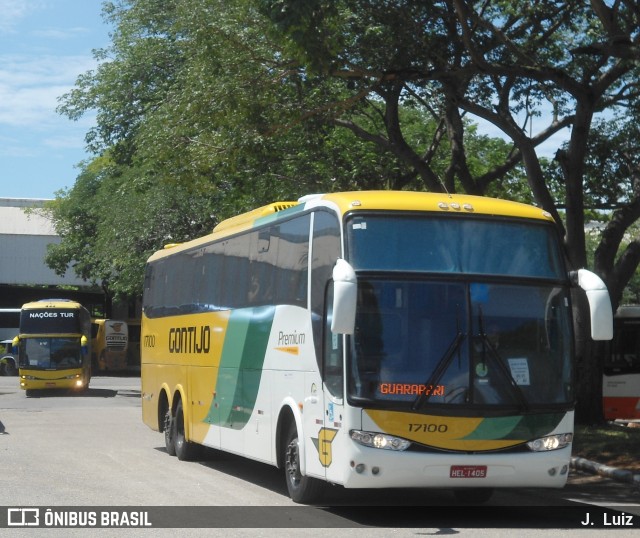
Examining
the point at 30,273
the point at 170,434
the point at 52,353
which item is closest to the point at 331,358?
the point at 170,434

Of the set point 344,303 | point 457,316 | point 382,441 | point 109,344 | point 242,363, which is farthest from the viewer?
point 109,344

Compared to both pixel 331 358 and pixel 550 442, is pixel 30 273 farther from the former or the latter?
pixel 550 442

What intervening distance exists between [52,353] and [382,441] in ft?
103

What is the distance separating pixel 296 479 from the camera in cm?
1223

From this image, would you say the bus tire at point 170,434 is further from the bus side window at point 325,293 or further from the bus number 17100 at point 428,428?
the bus number 17100 at point 428,428

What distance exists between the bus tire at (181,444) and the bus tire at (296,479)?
483 cm

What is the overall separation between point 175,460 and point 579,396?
7562mm

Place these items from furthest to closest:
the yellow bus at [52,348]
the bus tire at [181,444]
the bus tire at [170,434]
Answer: the yellow bus at [52,348], the bus tire at [170,434], the bus tire at [181,444]

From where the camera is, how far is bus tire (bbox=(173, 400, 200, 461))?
1745cm

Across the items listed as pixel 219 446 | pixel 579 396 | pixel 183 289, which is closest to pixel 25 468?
pixel 219 446

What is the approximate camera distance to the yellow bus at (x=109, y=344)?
183 ft

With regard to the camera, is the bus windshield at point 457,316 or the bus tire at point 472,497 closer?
the bus windshield at point 457,316

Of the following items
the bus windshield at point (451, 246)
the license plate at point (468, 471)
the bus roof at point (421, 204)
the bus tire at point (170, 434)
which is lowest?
the bus tire at point (170, 434)

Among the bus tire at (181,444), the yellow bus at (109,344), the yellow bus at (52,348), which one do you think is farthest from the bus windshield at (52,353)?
the bus tire at (181,444)
